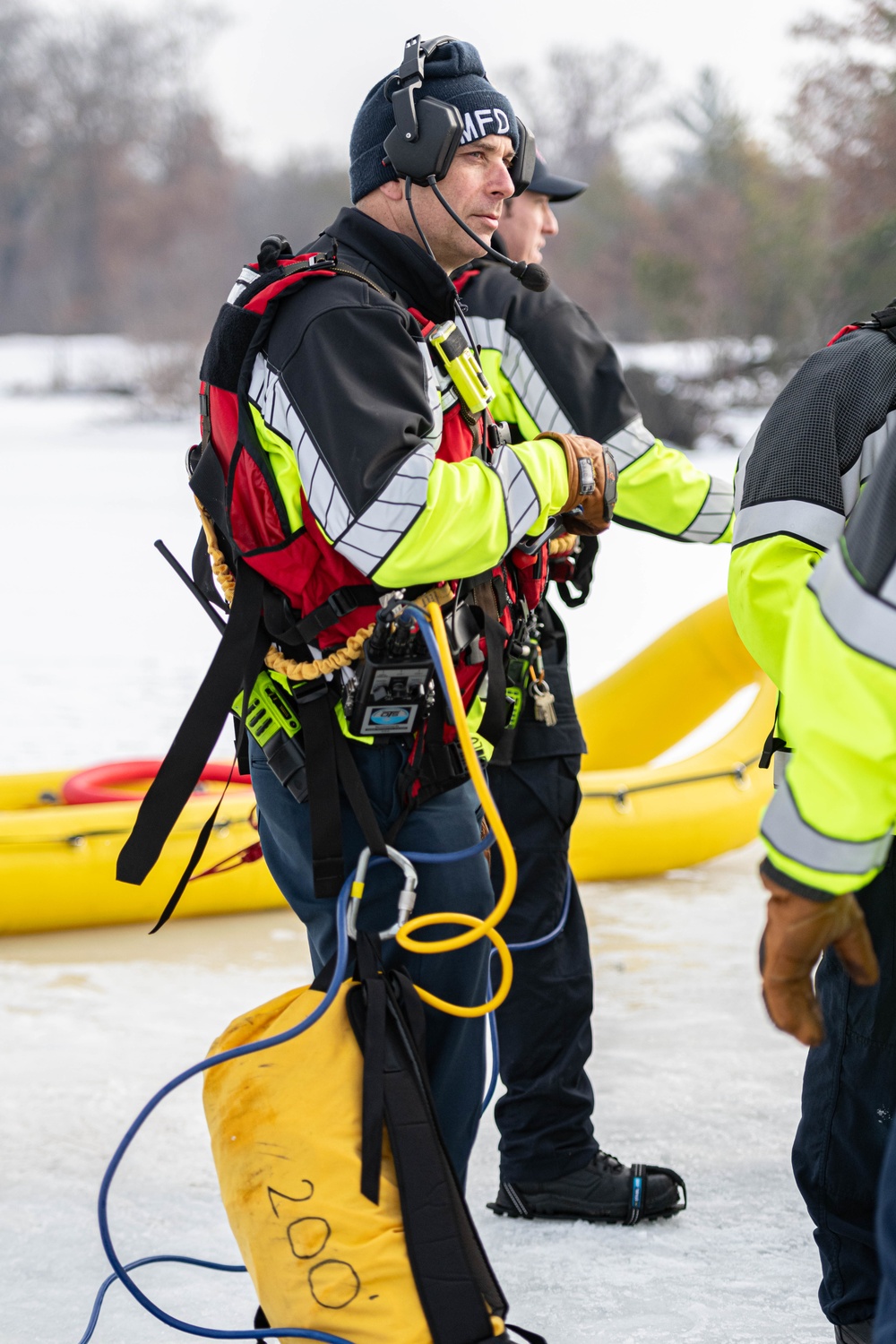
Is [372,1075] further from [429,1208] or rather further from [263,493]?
[263,493]

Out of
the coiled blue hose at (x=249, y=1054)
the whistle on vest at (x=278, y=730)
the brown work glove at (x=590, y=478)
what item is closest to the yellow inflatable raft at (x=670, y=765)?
the coiled blue hose at (x=249, y=1054)

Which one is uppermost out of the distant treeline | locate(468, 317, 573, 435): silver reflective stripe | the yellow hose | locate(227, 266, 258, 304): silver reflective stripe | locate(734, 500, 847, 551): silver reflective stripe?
the distant treeline

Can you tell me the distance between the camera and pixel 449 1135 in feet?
6.93

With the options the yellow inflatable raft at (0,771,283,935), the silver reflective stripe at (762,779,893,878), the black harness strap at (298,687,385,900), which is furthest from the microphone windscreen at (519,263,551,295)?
the yellow inflatable raft at (0,771,283,935)

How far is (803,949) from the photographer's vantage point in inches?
57.4

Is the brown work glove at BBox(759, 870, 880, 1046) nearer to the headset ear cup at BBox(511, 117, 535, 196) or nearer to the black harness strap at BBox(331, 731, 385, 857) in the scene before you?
the black harness strap at BBox(331, 731, 385, 857)

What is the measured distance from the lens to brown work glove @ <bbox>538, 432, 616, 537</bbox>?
2.11 meters

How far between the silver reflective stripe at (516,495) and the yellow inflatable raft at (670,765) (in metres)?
2.69

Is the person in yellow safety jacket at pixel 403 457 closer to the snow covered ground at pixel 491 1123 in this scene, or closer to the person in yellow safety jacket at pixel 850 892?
the person in yellow safety jacket at pixel 850 892

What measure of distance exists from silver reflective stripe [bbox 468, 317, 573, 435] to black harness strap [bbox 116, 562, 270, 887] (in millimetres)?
902

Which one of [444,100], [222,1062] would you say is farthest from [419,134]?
[222,1062]

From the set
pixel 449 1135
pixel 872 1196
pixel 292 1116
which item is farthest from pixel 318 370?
pixel 872 1196

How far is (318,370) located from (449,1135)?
3.65 ft

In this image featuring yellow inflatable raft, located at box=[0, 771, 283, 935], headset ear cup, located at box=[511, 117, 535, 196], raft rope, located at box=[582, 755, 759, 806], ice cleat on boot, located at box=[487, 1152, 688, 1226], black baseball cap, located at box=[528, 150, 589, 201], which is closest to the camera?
headset ear cup, located at box=[511, 117, 535, 196]
